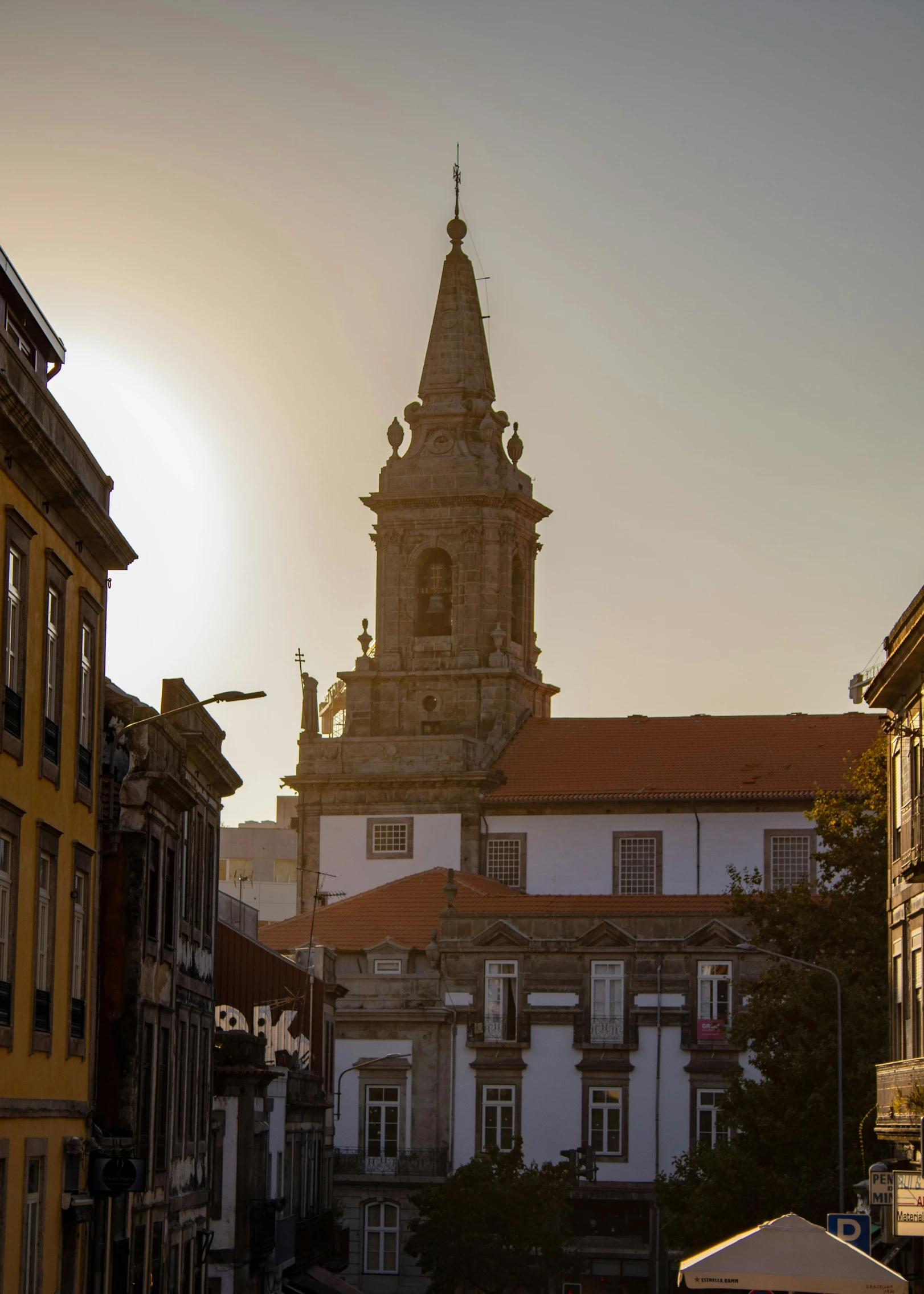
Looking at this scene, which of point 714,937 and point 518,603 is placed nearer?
point 714,937

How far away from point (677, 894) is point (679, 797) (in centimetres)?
471

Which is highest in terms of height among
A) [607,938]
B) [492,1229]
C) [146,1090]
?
[607,938]

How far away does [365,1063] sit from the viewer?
68.1 meters

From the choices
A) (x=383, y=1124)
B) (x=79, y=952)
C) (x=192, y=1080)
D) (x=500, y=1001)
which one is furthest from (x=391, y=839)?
(x=79, y=952)

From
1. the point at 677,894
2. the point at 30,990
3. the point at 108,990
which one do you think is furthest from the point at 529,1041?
the point at 30,990

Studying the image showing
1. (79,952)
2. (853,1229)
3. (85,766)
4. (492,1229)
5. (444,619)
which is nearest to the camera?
(79,952)

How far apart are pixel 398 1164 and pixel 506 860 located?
14.0 m

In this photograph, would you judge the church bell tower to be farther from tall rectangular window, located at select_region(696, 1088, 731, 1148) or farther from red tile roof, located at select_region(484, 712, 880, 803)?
tall rectangular window, located at select_region(696, 1088, 731, 1148)

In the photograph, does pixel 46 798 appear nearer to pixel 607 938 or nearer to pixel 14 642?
pixel 14 642

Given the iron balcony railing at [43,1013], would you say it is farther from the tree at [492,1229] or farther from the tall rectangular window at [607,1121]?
the tall rectangular window at [607,1121]

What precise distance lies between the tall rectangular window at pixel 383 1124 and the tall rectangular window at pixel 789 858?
15239 mm

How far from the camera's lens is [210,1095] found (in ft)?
128

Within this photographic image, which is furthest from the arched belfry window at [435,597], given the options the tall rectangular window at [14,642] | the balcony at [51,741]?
the tall rectangular window at [14,642]

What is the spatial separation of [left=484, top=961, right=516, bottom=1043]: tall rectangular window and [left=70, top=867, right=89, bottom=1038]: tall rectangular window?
40277 millimetres
